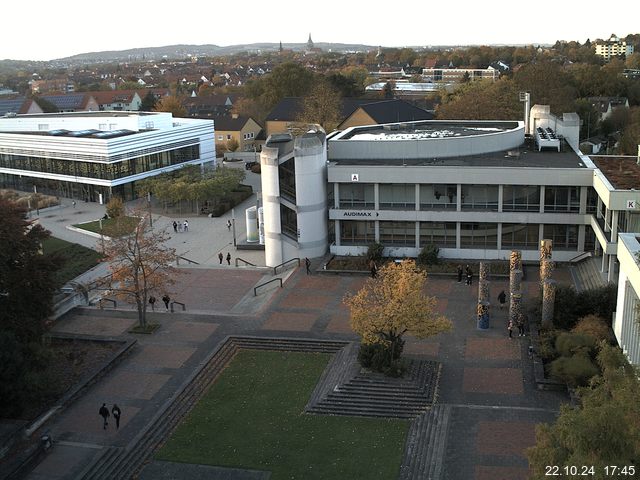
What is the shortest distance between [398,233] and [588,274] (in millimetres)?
11801

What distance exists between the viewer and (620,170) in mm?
41938

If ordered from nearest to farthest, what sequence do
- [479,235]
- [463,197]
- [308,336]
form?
[308,336], [463,197], [479,235]

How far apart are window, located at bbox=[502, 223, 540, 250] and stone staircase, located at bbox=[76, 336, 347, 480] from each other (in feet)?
53.8

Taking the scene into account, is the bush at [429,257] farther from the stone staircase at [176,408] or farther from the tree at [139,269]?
the tree at [139,269]

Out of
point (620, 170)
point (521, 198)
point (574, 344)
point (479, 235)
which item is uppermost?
point (620, 170)

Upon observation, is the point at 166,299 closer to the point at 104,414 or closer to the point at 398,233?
the point at 104,414

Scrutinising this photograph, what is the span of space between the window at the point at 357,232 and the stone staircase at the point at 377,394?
17.7 m

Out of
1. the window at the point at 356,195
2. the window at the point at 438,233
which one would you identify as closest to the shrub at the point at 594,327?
the window at the point at 438,233

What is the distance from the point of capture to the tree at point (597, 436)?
45.9 ft

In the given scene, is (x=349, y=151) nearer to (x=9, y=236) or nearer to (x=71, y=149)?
(x=9, y=236)

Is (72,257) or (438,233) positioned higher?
(438,233)

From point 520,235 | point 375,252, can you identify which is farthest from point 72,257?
point 520,235

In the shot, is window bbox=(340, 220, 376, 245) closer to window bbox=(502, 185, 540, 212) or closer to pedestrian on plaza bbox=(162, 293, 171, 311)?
window bbox=(502, 185, 540, 212)

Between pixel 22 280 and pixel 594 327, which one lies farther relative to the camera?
pixel 594 327
